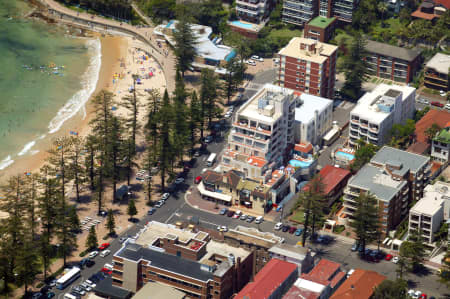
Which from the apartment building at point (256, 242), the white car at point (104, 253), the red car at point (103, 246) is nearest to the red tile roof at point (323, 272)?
the apartment building at point (256, 242)

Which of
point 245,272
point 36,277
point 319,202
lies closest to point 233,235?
point 245,272

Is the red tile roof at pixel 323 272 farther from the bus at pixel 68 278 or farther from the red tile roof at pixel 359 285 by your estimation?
the bus at pixel 68 278

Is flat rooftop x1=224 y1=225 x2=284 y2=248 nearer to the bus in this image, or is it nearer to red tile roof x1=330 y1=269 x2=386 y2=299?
red tile roof x1=330 y1=269 x2=386 y2=299

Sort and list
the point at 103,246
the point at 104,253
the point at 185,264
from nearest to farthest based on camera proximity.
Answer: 1. the point at 185,264
2. the point at 104,253
3. the point at 103,246

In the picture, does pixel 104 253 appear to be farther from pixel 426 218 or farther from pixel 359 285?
pixel 426 218

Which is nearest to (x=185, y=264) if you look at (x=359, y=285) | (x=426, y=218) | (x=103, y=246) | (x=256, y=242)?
(x=256, y=242)

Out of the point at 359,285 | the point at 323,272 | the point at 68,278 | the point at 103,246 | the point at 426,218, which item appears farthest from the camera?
the point at 103,246
